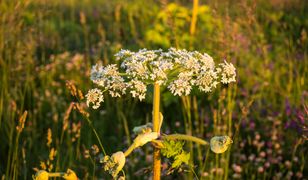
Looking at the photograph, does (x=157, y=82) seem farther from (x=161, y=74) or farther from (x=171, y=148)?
(x=171, y=148)

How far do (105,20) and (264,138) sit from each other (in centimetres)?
438

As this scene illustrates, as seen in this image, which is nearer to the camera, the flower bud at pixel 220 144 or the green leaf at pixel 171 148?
the flower bud at pixel 220 144

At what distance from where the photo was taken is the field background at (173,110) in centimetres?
294

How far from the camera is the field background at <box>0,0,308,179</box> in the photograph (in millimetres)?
2936

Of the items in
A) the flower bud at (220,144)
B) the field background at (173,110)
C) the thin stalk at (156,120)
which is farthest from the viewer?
the field background at (173,110)

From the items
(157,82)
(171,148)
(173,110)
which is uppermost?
(173,110)

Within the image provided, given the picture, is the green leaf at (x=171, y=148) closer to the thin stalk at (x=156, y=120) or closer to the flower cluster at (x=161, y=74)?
the thin stalk at (x=156, y=120)

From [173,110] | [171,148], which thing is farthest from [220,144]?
[173,110]

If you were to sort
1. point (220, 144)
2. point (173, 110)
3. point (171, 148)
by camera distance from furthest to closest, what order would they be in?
point (173, 110)
point (171, 148)
point (220, 144)

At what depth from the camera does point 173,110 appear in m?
4.16

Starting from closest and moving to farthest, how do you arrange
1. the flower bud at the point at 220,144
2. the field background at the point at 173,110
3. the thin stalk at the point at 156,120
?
the flower bud at the point at 220,144 < the thin stalk at the point at 156,120 < the field background at the point at 173,110

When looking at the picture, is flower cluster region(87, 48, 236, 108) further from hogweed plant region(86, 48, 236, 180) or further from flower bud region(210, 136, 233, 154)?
flower bud region(210, 136, 233, 154)

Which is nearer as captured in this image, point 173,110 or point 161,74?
point 161,74

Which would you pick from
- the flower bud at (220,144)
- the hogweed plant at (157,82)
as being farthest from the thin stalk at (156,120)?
the flower bud at (220,144)
